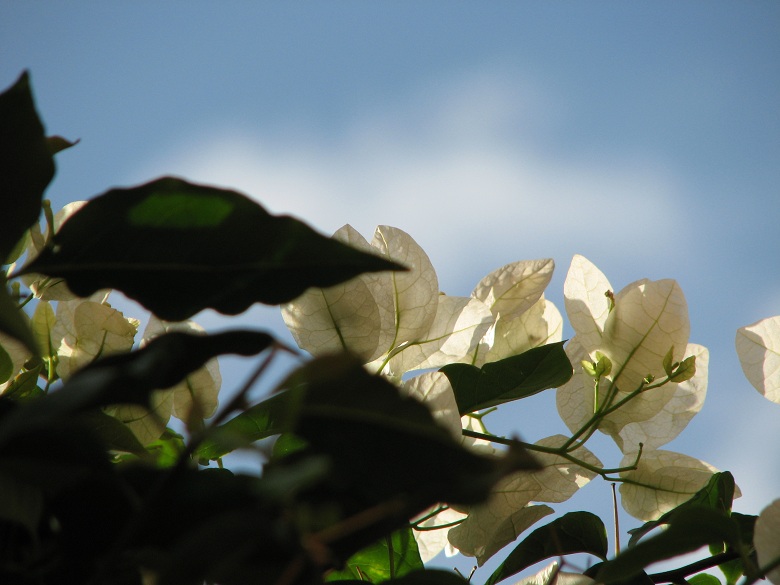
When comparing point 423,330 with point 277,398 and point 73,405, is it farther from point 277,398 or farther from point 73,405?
point 73,405

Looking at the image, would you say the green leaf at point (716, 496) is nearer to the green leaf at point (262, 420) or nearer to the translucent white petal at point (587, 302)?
the translucent white petal at point (587, 302)

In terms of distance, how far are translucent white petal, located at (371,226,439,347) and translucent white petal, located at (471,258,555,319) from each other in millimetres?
77

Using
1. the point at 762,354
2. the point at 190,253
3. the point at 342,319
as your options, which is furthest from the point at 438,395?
the point at 762,354

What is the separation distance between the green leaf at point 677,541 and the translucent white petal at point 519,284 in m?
0.29

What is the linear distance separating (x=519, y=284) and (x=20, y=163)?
0.37 m

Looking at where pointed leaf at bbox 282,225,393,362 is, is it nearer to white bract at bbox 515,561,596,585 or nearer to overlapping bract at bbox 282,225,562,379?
overlapping bract at bbox 282,225,562,379

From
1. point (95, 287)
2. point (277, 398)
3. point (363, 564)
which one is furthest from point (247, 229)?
point (363, 564)

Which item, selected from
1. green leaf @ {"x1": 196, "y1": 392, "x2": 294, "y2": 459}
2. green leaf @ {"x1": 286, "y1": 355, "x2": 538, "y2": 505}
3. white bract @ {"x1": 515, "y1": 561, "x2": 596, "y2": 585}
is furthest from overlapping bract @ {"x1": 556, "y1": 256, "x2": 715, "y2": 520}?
green leaf @ {"x1": 286, "y1": 355, "x2": 538, "y2": 505}

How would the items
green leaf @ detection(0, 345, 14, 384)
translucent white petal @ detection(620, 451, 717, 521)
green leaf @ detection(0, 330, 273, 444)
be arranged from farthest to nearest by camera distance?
1. translucent white petal @ detection(620, 451, 717, 521)
2. green leaf @ detection(0, 345, 14, 384)
3. green leaf @ detection(0, 330, 273, 444)

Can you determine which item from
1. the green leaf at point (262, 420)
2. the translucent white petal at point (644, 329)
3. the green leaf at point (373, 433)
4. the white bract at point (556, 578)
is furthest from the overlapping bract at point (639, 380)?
the green leaf at point (373, 433)

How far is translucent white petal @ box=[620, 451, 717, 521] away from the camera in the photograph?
0.52 meters

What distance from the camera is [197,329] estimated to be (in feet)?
1.56

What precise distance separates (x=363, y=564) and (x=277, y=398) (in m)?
0.18

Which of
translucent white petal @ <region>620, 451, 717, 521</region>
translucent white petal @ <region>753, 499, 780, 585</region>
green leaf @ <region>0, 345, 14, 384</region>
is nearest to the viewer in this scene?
translucent white petal @ <region>753, 499, 780, 585</region>
